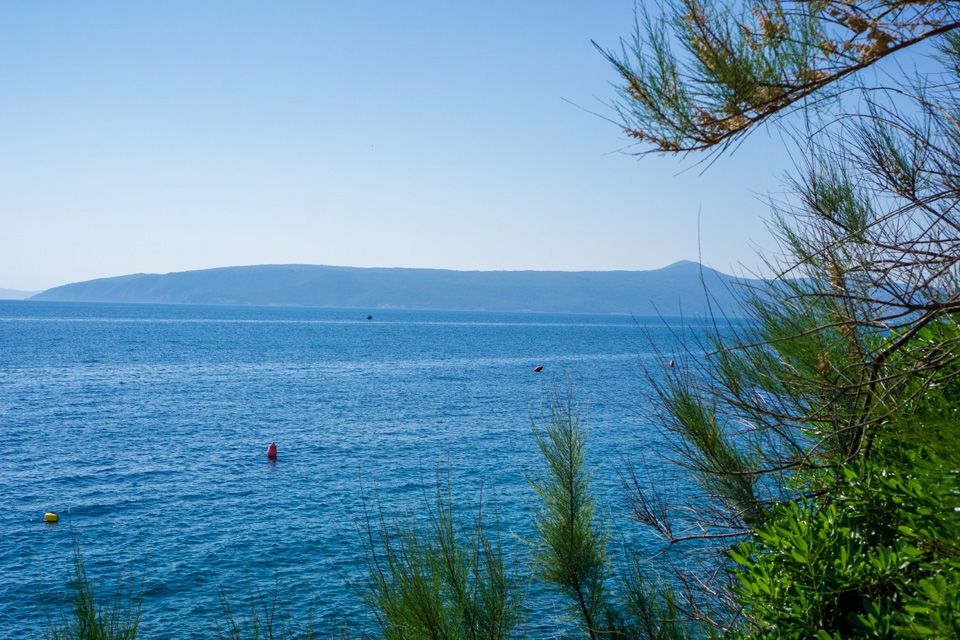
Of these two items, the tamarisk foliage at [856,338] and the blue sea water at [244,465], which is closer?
the tamarisk foliage at [856,338]

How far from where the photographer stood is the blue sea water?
15406 millimetres

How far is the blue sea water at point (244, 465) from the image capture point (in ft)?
50.5

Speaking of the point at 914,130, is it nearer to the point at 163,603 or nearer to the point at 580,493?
the point at 580,493

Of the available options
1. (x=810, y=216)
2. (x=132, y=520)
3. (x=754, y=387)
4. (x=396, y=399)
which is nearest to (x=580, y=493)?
(x=754, y=387)

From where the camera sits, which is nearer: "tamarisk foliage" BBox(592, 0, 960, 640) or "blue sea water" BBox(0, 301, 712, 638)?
"tamarisk foliage" BBox(592, 0, 960, 640)

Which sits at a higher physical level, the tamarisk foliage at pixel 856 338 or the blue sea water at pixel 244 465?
the tamarisk foliage at pixel 856 338

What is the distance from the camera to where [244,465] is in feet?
85.1

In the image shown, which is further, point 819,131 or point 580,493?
point 580,493

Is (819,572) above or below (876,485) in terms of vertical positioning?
below

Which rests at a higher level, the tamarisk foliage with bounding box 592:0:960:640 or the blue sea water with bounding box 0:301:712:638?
the tamarisk foliage with bounding box 592:0:960:640

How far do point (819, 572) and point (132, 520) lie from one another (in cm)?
2020

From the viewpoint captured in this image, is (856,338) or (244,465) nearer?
(856,338)

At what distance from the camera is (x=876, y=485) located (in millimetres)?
3383

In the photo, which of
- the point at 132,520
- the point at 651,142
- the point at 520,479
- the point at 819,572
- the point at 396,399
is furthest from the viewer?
the point at 396,399
